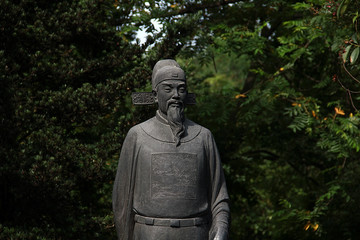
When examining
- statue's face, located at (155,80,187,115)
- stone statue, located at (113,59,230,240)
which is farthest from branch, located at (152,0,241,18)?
statue's face, located at (155,80,187,115)

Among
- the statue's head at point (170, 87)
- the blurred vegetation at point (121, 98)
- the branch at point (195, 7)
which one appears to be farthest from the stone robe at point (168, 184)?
the branch at point (195, 7)

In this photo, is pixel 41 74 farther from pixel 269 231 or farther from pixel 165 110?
pixel 269 231

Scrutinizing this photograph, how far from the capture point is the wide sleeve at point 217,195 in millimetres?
5457

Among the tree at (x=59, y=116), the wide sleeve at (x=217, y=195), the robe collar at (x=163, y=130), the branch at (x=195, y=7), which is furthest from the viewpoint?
the branch at (x=195, y=7)

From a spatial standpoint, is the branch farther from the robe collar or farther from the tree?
the robe collar

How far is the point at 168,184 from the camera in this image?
540 centimetres

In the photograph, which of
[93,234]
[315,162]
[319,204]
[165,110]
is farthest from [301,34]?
[165,110]

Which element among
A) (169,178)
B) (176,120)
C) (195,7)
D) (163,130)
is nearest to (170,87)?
(176,120)

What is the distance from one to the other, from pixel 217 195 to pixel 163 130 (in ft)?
2.51

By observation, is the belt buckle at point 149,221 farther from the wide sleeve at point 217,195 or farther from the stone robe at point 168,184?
the wide sleeve at point 217,195

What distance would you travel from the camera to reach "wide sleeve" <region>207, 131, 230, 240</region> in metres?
5.46

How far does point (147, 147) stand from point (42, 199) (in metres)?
3.43

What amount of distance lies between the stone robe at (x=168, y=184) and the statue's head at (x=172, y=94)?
0.31 feet

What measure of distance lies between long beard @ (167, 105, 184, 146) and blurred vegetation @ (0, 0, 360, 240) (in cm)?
249
